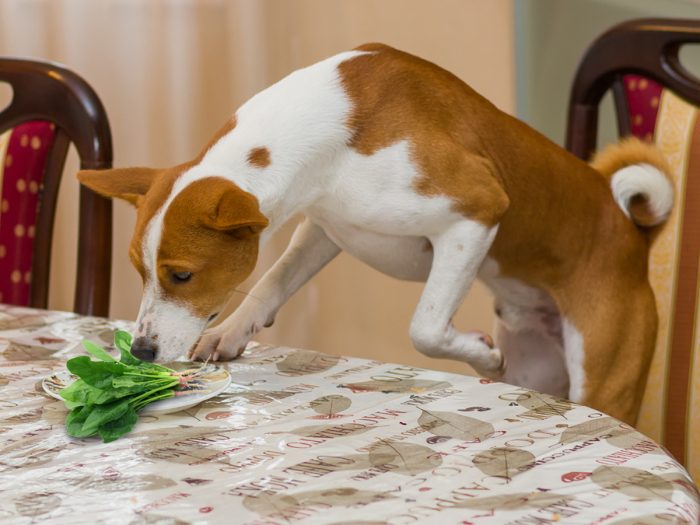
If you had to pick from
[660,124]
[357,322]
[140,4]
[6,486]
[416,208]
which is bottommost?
[357,322]

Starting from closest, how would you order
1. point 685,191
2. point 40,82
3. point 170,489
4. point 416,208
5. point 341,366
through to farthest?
point 170,489
point 341,366
point 416,208
point 685,191
point 40,82

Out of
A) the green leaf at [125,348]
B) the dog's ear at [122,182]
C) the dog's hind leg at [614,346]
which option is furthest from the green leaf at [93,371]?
the dog's hind leg at [614,346]

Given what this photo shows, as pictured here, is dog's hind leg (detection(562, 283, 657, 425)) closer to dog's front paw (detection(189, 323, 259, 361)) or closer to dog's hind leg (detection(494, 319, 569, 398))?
dog's hind leg (detection(494, 319, 569, 398))

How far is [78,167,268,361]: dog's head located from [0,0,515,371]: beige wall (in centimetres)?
131

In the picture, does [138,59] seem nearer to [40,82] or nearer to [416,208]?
[40,82]

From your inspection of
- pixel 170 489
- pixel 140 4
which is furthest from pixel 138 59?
pixel 170 489

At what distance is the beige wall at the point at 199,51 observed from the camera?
7.98 feet

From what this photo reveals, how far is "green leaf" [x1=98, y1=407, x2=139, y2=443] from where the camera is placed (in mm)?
886

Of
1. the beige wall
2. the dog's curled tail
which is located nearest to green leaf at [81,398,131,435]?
the dog's curled tail

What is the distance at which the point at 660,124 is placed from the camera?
148 cm

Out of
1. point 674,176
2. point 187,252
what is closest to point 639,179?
point 674,176

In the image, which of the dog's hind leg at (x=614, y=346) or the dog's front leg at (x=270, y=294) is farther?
the dog's hind leg at (x=614, y=346)

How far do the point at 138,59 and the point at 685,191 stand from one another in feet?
4.91

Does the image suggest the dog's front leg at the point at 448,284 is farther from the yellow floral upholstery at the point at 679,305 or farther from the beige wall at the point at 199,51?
the beige wall at the point at 199,51
